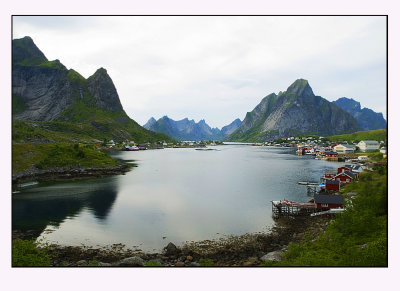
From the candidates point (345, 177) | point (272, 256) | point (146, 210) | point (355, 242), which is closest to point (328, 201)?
point (355, 242)

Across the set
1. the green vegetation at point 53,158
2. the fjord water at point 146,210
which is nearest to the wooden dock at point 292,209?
the fjord water at point 146,210

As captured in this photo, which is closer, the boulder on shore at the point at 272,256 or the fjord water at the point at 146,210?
the boulder on shore at the point at 272,256

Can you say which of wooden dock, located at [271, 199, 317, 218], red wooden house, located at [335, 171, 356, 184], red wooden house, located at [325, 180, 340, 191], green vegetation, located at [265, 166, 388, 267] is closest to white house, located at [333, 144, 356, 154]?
red wooden house, located at [335, 171, 356, 184]

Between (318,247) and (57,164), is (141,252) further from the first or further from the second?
(57,164)

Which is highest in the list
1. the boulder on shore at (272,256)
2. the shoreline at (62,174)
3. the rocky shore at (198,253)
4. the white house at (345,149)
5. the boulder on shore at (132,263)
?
the white house at (345,149)

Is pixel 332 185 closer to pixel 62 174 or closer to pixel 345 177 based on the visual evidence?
pixel 345 177

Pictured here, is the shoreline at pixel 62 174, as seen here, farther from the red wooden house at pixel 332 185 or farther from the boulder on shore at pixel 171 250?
the red wooden house at pixel 332 185

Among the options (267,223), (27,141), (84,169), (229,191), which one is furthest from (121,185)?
(267,223)

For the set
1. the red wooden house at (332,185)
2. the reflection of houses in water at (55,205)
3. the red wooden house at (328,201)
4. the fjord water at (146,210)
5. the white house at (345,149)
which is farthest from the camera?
the white house at (345,149)
